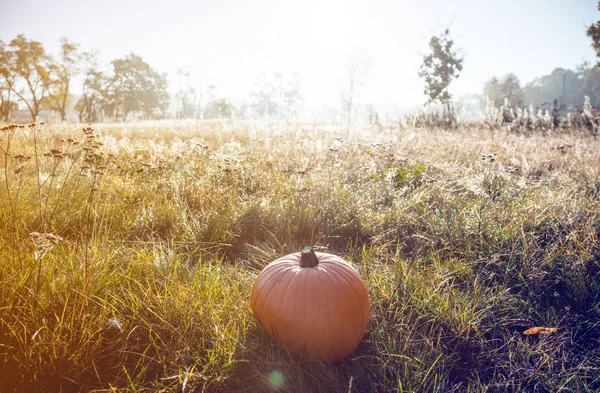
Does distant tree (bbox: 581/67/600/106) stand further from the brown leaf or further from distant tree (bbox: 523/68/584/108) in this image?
the brown leaf

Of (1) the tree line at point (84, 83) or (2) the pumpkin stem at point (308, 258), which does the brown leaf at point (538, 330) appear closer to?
(2) the pumpkin stem at point (308, 258)

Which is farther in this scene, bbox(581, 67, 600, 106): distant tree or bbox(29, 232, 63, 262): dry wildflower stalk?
bbox(581, 67, 600, 106): distant tree

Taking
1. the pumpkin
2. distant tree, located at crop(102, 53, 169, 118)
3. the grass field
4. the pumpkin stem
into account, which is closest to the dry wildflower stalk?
the grass field

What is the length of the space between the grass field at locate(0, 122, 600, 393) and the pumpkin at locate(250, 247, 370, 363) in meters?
0.08

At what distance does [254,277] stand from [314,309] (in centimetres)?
71

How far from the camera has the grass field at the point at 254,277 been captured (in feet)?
5.01

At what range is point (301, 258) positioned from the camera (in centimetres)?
182

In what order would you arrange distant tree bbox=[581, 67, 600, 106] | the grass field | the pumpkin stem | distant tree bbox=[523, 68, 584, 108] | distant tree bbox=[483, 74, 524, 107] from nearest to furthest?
1. the grass field
2. the pumpkin stem
3. distant tree bbox=[483, 74, 524, 107]
4. distant tree bbox=[581, 67, 600, 106]
5. distant tree bbox=[523, 68, 584, 108]

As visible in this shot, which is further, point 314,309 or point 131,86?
point 131,86

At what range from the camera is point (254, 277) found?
2289 mm

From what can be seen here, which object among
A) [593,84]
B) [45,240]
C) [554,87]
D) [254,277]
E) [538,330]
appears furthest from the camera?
[554,87]

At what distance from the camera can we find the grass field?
1528mm

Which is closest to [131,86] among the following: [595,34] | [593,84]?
[595,34]

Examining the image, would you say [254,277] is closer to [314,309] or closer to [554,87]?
[314,309]
